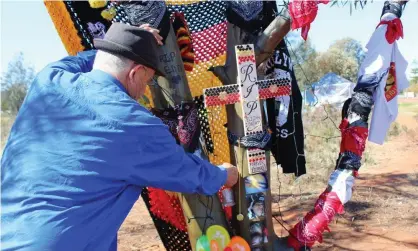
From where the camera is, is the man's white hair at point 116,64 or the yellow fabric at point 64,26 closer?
the man's white hair at point 116,64

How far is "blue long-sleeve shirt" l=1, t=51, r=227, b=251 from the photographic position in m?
1.67

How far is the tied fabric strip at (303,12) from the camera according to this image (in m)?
2.49

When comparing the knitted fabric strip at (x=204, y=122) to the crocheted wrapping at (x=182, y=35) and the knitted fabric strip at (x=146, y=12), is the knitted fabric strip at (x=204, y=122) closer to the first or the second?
the crocheted wrapping at (x=182, y=35)

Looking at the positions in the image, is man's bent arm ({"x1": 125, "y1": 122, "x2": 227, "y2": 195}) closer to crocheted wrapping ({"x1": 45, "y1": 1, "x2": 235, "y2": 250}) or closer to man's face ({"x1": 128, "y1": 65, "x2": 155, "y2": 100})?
man's face ({"x1": 128, "y1": 65, "x2": 155, "y2": 100})

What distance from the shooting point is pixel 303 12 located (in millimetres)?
2494

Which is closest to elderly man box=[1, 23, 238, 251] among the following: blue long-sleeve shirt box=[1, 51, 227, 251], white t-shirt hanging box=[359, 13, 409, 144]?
blue long-sleeve shirt box=[1, 51, 227, 251]

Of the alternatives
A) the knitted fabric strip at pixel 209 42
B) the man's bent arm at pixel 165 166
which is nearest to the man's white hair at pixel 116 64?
the man's bent arm at pixel 165 166

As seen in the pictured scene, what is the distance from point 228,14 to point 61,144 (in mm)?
1517

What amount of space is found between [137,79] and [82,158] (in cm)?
43

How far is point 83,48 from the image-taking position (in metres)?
2.91

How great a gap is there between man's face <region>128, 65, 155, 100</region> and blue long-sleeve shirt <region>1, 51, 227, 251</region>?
69 mm

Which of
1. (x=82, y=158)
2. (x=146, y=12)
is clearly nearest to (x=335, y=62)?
(x=146, y=12)

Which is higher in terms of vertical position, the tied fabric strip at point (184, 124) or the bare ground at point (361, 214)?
the tied fabric strip at point (184, 124)

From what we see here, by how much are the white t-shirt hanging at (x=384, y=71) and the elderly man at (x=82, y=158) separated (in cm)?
169
